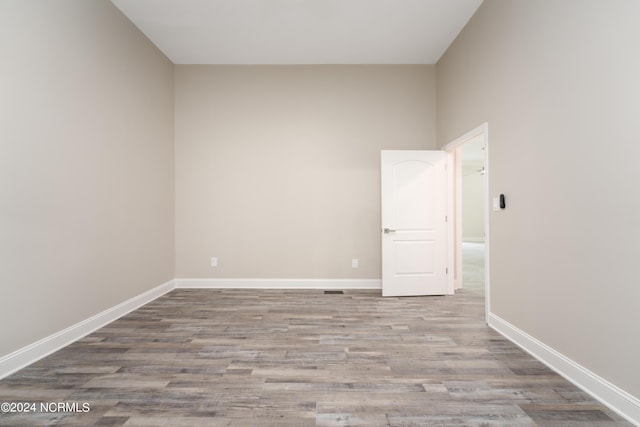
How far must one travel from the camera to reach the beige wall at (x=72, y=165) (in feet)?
6.89

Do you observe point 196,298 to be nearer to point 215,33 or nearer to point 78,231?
point 78,231

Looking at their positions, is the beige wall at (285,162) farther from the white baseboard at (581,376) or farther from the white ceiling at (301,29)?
the white baseboard at (581,376)

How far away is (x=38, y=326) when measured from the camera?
89.3 inches

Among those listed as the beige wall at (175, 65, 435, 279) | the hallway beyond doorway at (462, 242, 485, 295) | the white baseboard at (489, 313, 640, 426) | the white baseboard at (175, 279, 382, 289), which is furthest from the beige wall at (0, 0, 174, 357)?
the hallway beyond doorway at (462, 242, 485, 295)

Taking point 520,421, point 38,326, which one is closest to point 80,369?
point 38,326

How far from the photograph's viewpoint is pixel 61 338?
245cm

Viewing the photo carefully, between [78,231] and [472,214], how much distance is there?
13.3 m

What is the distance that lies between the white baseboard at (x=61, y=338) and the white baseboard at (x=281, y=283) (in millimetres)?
880

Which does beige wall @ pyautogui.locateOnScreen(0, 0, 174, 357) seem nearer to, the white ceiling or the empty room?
the empty room

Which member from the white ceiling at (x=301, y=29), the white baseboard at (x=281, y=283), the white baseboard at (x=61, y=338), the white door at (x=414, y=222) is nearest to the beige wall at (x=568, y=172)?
the white ceiling at (x=301, y=29)

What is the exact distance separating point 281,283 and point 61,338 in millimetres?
2478

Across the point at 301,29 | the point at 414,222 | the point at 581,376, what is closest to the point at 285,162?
the point at 301,29

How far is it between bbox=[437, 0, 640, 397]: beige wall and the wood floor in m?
0.39

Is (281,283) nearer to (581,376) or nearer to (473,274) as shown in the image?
(581,376)
